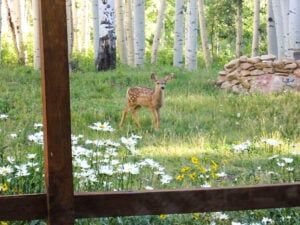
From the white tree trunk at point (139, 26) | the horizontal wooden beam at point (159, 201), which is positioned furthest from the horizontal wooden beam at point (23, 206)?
the white tree trunk at point (139, 26)

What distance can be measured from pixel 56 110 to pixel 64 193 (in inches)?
15.6

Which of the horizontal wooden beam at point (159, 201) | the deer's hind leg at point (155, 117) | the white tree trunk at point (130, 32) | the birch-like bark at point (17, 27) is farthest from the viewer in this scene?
the white tree trunk at point (130, 32)

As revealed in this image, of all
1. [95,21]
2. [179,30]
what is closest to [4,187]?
[179,30]

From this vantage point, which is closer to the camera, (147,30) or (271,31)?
(271,31)

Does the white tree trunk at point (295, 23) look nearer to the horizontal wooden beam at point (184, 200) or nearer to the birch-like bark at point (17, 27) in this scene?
the birch-like bark at point (17, 27)

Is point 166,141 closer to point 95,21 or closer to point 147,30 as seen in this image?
point 95,21

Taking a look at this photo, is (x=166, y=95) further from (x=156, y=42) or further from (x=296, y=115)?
(x=156, y=42)

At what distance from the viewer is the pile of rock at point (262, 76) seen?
13812mm

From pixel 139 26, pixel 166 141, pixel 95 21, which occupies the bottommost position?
pixel 166 141

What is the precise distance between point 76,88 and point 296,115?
201 inches

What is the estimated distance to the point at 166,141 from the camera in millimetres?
9227

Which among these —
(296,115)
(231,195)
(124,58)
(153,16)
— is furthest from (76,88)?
(153,16)

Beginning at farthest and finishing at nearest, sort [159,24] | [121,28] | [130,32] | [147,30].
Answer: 1. [147,30]
2. [159,24]
3. [130,32]
4. [121,28]

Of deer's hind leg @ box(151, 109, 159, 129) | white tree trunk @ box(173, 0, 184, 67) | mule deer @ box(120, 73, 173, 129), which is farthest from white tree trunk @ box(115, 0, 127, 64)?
deer's hind leg @ box(151, 109, 159, 129)
